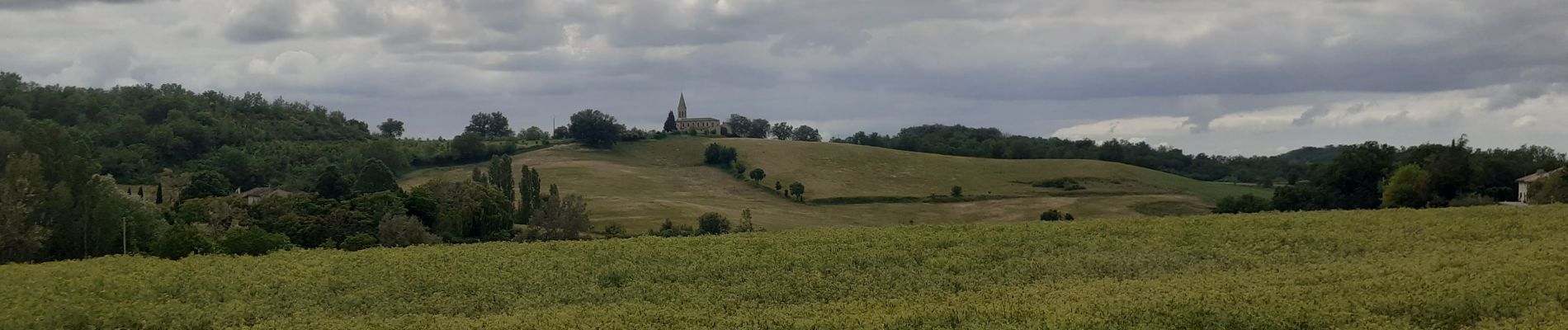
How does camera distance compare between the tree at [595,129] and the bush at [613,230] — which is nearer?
the bush at [613,230]

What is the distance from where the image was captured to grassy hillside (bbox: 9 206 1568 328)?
24078 millimetres

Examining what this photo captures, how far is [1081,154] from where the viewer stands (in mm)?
191000

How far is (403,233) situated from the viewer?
79250mm

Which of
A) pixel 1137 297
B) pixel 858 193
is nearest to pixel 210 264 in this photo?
pixel 1137 297

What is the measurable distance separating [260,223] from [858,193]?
233ft

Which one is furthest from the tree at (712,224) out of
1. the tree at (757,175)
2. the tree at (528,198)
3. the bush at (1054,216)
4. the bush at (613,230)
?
the tree at (757,175)

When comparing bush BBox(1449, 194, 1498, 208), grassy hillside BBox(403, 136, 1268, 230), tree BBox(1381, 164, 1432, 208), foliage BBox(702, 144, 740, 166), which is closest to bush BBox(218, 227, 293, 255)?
bush BBox(1449, 194, 1498, 208)

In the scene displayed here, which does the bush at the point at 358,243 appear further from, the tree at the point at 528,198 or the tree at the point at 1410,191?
the tree at the point at 1410,191

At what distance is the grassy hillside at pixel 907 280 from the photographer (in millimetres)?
24078

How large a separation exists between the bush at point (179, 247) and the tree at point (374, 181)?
184 ft

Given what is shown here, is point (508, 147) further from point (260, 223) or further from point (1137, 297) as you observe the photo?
point (1137, 297)

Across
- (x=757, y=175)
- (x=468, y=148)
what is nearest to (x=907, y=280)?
(x=757, y=175)

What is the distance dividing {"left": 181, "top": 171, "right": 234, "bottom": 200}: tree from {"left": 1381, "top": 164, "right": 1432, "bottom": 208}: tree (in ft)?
325

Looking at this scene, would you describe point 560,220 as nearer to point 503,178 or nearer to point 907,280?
point 503,178
